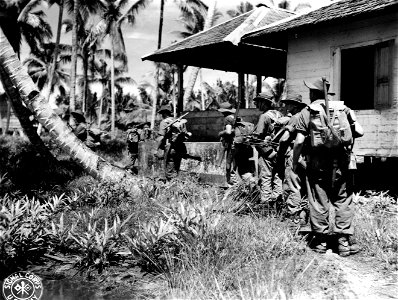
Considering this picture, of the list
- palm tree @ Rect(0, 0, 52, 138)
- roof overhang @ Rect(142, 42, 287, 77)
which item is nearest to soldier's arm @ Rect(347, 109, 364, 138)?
roof overhang @ Rect(142, 42, 287, 77)

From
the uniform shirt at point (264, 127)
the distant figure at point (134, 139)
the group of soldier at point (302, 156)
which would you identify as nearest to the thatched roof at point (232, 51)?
the distant figure at point (134, 139)

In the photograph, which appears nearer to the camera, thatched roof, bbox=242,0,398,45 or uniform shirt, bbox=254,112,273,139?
uniform shirt, bbox=254,112,273,139

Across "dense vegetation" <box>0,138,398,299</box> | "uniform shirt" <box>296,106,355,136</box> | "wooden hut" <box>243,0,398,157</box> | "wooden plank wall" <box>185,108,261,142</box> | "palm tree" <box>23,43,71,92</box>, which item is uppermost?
"palm tree" <box>23,43,71,92</box>

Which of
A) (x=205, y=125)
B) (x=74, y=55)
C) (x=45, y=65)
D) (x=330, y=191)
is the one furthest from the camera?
(x=45, y=65)

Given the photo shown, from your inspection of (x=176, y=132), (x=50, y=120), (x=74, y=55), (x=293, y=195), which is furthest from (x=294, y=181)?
(x=74, y=55)

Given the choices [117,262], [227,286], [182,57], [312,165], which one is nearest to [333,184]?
[312,165]

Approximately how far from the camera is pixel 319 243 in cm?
562

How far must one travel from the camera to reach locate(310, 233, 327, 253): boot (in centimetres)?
549

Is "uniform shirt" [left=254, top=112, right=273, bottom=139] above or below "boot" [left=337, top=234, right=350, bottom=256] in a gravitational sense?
above

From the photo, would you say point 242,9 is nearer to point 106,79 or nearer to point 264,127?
point 106,79

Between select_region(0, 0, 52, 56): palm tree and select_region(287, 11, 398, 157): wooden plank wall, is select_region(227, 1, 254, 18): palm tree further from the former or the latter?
select_region(287, 11, 398, 157): wooden plank wall

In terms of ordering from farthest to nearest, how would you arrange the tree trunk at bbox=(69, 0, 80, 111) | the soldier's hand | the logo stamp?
the tree trunk at bbox=(69, 0, 80, 111) → the soldier's hand → the logo stamp

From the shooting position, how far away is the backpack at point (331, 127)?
17.1 ft

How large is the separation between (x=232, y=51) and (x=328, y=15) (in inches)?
210
